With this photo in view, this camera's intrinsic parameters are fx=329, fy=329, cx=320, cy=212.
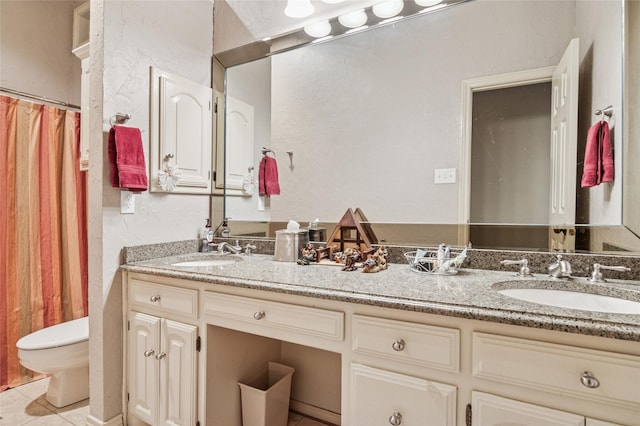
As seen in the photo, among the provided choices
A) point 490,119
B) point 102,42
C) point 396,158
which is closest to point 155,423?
point 396,158

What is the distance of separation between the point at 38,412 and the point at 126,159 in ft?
5.01

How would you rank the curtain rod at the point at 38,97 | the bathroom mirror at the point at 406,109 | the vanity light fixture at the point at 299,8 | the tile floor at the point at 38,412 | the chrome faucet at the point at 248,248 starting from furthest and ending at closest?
the curtain rod at the point at 38,97 → the chrome faucet at the point at 248,248 → the vanity light fixture at the point at 299,8 → the tile floor at the point at 38,412 → the bathroom mirror at the point at 406,109

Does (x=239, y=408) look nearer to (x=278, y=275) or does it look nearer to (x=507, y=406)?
(x=278, y=275)

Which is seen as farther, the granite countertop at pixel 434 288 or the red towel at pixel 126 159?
the red towel at pixel 126 159

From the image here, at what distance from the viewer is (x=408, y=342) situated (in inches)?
37.8

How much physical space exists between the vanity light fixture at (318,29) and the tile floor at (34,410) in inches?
96.2

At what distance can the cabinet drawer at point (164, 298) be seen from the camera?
1.41 metres

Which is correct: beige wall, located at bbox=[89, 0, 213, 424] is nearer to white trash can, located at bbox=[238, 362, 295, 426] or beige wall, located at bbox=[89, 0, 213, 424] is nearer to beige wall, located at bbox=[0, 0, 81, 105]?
white trash can, located at bbox=[238, 362, 295, 426]

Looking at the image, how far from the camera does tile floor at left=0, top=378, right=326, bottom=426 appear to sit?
1.75 meters

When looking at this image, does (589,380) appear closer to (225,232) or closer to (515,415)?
(515,415)

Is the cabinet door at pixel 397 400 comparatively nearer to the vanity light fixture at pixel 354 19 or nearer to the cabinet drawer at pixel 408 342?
the cabinet drawer at pixel 408 342

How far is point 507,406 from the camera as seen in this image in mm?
846

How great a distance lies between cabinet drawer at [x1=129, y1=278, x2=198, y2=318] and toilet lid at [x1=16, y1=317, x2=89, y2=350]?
0.54m

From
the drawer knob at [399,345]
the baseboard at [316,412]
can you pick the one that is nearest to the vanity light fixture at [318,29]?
the drawer knob at [399,345]
